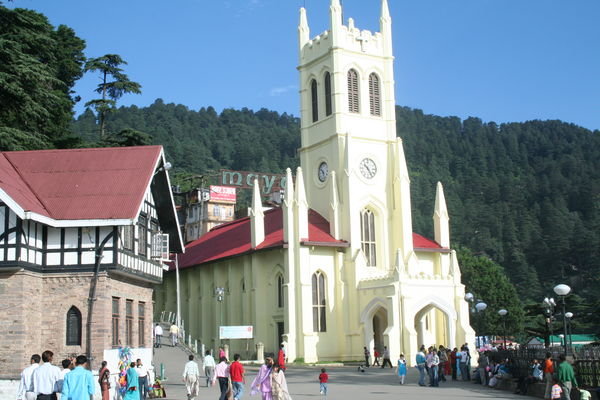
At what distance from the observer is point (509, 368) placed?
29.4 m

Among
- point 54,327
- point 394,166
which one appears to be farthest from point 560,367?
point 394,166

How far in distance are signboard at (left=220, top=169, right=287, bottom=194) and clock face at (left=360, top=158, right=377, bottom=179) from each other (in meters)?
48.2

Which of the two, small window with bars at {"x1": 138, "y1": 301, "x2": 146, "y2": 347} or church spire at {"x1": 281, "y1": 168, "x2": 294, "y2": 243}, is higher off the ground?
church spire at {"x1": 281, "y1": 168, "x2": 294, "y2": 243}

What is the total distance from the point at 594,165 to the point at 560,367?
151801 mm

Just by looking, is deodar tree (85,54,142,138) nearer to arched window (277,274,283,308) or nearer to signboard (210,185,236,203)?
arched window (277,274,283,308)

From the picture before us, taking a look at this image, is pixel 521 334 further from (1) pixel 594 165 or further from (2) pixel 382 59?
(1) pixel 594 165

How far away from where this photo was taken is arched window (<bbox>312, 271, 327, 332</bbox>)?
49969 millimetres

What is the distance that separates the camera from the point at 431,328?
52.2 m

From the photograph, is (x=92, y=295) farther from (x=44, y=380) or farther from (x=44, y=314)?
(x=44, y=380)

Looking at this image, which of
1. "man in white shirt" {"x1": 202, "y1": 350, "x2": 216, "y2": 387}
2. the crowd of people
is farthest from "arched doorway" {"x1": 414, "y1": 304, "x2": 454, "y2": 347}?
the crowd of people

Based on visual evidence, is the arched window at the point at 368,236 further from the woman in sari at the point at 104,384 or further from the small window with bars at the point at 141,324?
the woman in sari at the point at 104,384

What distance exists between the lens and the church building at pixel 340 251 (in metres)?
48.4

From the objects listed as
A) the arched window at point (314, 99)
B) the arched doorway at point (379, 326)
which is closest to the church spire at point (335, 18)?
the arched window at point (314, 99)

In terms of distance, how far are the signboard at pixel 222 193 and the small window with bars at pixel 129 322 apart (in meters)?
69.6
